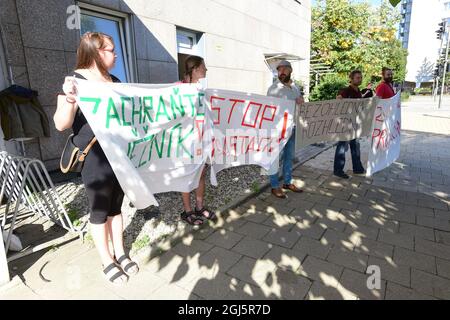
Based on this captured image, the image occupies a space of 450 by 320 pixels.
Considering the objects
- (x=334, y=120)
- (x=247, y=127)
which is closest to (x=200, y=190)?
(x=247, y=127)

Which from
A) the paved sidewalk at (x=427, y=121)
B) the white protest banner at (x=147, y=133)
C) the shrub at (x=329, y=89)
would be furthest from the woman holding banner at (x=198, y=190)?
the shrub at (x=329, y=89)

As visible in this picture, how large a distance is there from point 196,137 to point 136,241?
1.33 meters

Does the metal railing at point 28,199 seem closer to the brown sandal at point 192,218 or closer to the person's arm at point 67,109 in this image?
the person's arm at point 67,109

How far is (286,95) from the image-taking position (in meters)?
4.24

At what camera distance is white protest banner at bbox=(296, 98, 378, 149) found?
14.9 feet

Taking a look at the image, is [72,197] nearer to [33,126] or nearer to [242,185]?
[33,126]

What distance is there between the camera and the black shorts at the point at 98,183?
7.67 feet

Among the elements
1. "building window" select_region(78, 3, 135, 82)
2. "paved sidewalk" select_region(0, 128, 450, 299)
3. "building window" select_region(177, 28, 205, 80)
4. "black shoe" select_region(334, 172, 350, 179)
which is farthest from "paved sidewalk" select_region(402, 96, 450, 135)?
"building window" select_region(78, 3, 135, 82)

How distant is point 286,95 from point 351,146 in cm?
200

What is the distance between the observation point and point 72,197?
4.30 meters

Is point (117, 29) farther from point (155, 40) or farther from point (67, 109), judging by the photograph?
point (67, 109)

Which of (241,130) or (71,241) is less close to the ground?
(241,130)

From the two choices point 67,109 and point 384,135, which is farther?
point 384,135
